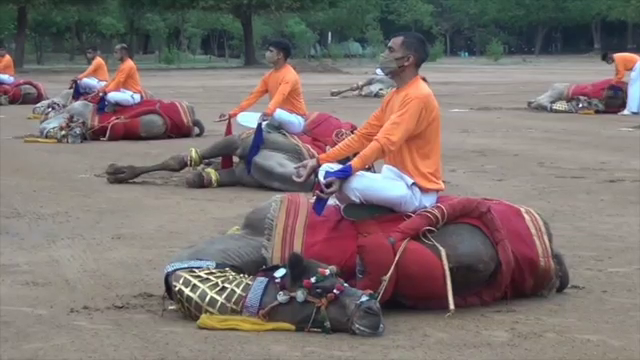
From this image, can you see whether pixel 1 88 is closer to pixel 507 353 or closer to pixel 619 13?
pixel 507 353

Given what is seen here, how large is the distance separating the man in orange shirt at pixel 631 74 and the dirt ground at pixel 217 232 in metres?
4.41

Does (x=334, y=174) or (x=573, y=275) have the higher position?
(x=334, y=174)

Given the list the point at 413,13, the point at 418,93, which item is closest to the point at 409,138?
the point at 418,93

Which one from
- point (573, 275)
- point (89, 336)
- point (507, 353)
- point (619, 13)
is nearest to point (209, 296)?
point (89, 336)

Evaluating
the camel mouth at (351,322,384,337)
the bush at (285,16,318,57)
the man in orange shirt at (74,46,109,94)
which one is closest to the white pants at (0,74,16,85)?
the man in orange shirt at (74,46,109,94)

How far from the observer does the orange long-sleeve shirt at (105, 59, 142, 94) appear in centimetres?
1831

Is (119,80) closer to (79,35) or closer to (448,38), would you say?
(79,35)

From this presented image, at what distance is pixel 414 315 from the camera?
6.98 metres

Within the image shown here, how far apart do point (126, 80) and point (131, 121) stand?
700 mm

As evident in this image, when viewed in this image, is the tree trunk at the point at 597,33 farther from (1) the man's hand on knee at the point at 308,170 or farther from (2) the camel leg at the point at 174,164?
(1) the man's hand on knee at the point at 308,170

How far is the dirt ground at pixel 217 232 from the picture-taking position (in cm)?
625

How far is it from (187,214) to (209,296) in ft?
14.4

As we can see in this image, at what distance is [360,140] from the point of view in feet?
24.0

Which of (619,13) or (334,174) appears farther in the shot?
(619,13)
